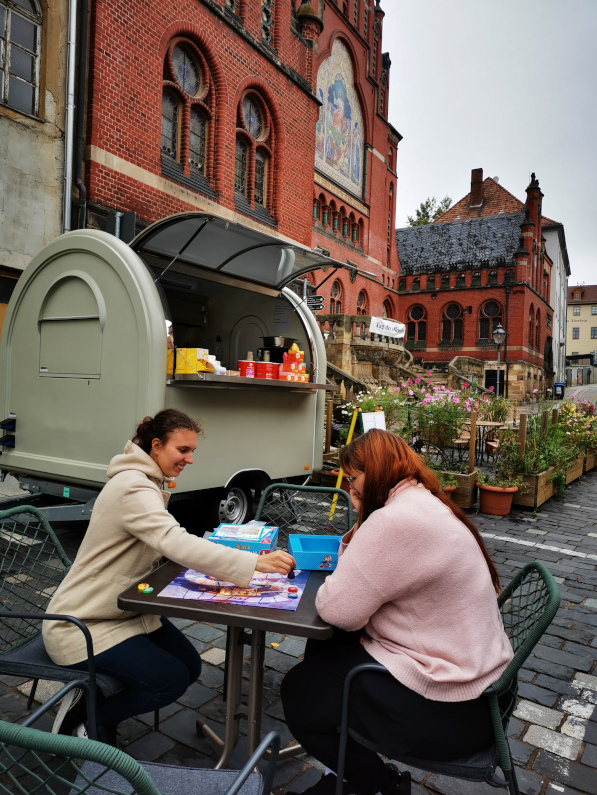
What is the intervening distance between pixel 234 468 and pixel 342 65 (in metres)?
27.2

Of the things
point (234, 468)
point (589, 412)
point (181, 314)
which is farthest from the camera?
point (589, 412)

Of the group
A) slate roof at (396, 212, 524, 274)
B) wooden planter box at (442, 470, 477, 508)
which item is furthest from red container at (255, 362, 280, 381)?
slate roof at (396, 212, 524, 274)

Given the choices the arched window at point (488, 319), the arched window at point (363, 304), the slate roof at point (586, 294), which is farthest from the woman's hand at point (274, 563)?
the slate roof at point (586, 294)

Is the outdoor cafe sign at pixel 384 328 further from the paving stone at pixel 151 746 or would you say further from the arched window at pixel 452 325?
the arched window at pixel 452 325

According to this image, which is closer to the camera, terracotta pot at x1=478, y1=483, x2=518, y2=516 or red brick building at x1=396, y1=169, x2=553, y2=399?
terracotta pot at x1=478, y1=483, x2=518, y2=516

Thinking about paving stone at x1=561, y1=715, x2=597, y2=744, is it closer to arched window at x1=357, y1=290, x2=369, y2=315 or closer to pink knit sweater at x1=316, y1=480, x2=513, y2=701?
pink knit sweater at x1=316, y1=480, x2=513, y2=701

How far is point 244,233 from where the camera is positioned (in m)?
6.37

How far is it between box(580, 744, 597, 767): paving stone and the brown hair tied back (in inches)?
100

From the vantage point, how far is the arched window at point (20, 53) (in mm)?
9531

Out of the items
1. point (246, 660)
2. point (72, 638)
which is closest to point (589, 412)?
point (246, 660)

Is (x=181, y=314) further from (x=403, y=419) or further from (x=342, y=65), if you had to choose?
(x=342, y=65)

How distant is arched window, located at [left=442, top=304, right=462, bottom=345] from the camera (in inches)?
1681

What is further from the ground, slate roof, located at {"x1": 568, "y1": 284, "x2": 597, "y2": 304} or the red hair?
slate roof, located at {"x1": 568, "y1": 284, "x2": 597, "y2": 304}

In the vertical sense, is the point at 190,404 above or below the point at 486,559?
above
